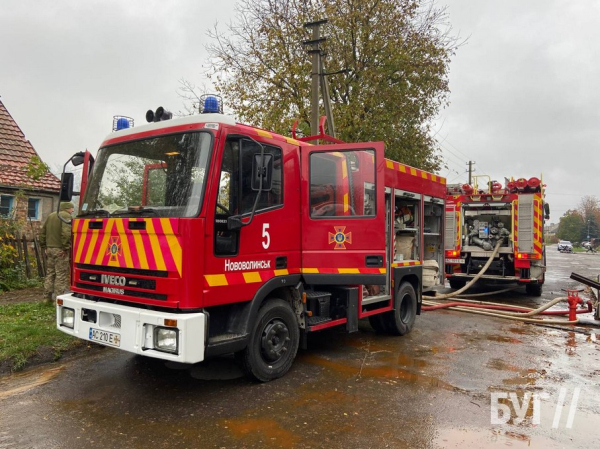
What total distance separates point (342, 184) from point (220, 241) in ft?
5.91

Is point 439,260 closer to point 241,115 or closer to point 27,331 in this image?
point 27,331

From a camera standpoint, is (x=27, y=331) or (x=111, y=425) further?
(x=27, y=331)

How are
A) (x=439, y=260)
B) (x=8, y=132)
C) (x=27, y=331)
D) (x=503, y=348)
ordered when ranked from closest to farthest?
1. (x=27, y=331)
2. (x=503, y=348)
3. (x=439, y=260)
4. (x=8, y=132)

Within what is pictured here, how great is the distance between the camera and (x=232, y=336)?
412cm

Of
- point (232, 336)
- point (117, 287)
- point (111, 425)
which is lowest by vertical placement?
point (111, 425)

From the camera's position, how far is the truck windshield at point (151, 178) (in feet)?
13.0

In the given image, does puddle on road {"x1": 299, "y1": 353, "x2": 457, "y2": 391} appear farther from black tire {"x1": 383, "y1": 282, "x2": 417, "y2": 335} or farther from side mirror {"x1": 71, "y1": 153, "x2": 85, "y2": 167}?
side mirror {"x1": 71, "y1": 153, "x2": 85, "y2": 167}

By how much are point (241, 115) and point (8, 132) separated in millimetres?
6915

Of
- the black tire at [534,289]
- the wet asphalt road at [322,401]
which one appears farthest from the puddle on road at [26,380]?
the black tire at [534,289]

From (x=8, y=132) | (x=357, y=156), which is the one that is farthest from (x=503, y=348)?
(x=8, y=132)

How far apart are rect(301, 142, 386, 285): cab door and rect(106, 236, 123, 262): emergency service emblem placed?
1.99 meters

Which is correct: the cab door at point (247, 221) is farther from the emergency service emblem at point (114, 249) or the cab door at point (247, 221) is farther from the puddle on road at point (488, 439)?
the puddle on road at point (488, 439)

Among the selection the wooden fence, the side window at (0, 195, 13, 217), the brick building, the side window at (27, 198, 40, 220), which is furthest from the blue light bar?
the side window at (27, 198, 40, 220)

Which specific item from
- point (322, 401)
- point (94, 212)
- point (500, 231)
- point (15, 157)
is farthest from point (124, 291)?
point (15, 157)
